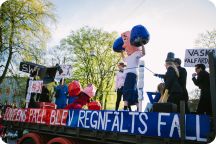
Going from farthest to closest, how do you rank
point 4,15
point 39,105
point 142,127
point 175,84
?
1. point 4,15
2. point 39,105
3. point 175,84
4. point 142,127

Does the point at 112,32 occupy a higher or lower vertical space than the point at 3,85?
higher

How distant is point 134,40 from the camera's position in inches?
228

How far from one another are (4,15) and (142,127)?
1303cm

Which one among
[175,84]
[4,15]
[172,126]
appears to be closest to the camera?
[172,126]

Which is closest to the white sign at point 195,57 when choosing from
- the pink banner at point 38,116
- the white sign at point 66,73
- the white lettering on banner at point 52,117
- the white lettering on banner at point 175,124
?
the white lettering on banner at point 175,124

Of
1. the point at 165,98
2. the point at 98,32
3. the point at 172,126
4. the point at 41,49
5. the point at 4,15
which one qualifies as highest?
the point at 98,32

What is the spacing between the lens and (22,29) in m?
15.6

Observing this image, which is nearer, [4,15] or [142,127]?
[142,127]

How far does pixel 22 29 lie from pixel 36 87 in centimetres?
894

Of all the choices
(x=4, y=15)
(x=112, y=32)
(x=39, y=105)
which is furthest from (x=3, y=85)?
(x=112, y=32)

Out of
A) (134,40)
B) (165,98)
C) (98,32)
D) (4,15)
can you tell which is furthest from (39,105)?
(98,32)

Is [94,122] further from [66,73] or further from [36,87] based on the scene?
[66,73]

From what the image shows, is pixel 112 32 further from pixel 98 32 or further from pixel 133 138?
pixel 133 138

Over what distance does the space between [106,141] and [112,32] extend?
29.9 metres
